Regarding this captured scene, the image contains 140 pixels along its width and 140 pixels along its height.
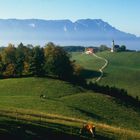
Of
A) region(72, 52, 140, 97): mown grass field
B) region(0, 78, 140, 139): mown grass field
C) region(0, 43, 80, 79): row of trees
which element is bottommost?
region(72, 52, 140, 97): mown grass field

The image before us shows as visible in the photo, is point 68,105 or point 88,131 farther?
point 68,105

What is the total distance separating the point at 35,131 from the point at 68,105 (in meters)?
31.1

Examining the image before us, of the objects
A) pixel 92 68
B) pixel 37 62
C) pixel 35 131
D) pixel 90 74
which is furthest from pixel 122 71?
pixel 35 131

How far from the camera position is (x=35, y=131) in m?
33.7

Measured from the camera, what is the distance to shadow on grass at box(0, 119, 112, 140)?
100.0 ft

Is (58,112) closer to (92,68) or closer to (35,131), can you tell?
(35,131)

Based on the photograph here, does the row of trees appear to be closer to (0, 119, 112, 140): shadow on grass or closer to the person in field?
(0, 119, 112, 140): shadow on grass

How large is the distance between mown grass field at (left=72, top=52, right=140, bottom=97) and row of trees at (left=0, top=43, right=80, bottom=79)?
17.3m

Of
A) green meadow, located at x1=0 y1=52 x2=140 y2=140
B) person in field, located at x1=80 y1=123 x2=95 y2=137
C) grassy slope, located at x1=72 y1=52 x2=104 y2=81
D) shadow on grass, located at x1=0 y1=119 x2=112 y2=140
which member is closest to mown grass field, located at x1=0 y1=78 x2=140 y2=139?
green meadow, located at x1=0 y1=52 x2=140 y2=140

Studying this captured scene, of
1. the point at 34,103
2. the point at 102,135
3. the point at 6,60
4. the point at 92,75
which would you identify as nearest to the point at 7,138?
the point at 102,135

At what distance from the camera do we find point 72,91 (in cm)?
7950

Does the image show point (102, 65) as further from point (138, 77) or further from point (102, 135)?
point (102, 135)

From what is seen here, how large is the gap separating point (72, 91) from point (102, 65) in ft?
297

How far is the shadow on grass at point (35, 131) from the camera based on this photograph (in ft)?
100.0
